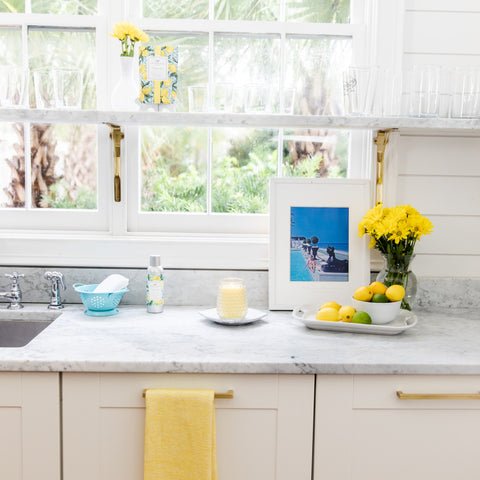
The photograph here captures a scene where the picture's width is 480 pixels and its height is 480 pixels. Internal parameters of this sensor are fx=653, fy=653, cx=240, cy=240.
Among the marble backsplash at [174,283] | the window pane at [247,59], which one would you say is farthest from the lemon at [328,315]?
the window pane at [247,59]

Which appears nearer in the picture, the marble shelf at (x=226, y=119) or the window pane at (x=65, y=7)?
the marble shelf at (x=226, y=119)

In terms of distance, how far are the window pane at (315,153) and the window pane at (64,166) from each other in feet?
2.38

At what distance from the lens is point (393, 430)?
5.69ft

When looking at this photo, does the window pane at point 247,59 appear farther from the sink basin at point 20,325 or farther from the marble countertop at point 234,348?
the sink basin at point 20,325

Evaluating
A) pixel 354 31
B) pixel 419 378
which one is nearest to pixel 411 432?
pixel 419 378

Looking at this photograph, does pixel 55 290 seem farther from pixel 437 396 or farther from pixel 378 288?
pixel 437 396

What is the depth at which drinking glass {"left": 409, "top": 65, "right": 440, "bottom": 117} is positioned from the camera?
2246 mm

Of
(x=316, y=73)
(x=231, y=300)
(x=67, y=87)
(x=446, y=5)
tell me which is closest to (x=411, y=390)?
(x=231, y=300)

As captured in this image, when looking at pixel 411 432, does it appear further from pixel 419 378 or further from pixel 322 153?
pixel 322 153

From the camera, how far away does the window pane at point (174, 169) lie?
7.98 feet

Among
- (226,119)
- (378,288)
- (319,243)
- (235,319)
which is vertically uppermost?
(226,119)

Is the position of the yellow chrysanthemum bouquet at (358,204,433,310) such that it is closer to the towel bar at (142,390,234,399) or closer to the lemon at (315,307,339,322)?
the lemon at (315,307,339,322)

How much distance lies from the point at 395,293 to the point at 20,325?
1.25 meters

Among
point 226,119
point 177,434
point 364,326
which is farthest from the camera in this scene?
point 226,119
